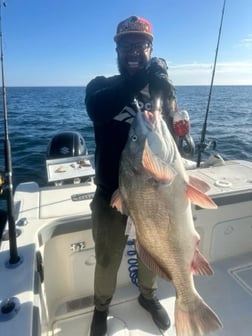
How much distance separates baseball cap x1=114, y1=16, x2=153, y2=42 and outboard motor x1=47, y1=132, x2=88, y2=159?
13.9 ft

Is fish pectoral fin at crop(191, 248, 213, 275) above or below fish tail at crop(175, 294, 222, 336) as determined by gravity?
above

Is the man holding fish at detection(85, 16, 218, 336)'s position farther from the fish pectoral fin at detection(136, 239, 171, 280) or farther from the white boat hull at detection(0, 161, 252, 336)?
the white boat hull at detection(0, 161, 252, 336)

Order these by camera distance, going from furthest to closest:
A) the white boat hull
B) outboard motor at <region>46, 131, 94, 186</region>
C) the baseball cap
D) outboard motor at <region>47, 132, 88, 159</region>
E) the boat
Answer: outboard motor at <region>47, 132, 88, 159</region> → outboard motor at <region>46, 131, 94, 186</region> → the white boat hull → the boat → the baseball cap

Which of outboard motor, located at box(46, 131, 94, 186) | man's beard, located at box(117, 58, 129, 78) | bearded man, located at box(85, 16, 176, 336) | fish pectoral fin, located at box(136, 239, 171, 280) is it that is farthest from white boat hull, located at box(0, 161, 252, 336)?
man's beard, located at box(117, 58, 129, 78)

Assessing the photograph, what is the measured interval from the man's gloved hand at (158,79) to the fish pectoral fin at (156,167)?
456mm

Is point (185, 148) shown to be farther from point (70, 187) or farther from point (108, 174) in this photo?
point (70, 187)

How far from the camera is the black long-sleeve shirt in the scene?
1956 millimetres

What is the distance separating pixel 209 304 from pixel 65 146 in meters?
4.30

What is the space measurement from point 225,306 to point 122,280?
1.13 m

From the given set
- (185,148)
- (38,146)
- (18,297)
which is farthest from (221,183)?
(38,146)

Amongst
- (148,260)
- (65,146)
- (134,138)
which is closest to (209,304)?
(148,260)

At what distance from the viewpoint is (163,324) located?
2.70 m

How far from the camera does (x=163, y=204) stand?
1643 mm

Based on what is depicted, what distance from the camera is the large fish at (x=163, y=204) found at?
1605 millimetres
